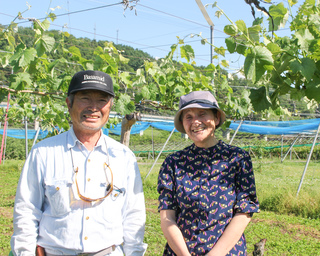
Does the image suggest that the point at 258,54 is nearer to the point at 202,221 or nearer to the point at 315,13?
the point at 315,13

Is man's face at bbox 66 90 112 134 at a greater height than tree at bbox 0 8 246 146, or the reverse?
tree at bbox 0 8 246 146

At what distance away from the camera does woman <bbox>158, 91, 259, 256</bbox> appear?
181 centimetres

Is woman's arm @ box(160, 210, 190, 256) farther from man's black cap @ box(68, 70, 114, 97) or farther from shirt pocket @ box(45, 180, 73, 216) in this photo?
man's black cap @ box(68, 70, 114, 97)

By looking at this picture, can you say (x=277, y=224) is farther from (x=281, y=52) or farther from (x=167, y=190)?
(x=281, y=52)

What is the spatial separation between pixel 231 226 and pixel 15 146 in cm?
2168

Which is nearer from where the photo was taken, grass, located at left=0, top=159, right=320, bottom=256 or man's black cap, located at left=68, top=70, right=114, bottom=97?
man's black cap, located at left=68, top=70, right=114, bottom=97

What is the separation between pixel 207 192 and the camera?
185 cm

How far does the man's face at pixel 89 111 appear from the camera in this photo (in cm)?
190

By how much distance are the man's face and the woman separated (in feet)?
1.51

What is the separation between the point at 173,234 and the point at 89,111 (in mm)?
818

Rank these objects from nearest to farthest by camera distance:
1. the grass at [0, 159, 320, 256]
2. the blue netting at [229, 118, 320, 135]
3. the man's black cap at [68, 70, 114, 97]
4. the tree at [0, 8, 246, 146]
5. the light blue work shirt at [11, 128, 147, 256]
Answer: the light blue work shirt at [11, 128, 147, 256], the man's black cap at [68, 70, 114, 97], the tree at [0, 8, 246, 146], the grass at [0, 159, 320, 256], the blue netting at [229, 118, 320, 135]

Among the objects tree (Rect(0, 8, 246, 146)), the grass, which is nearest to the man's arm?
tree (Rect(0, 8, 246, 146))

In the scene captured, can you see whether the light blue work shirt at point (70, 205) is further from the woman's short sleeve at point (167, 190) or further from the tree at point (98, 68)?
the tree at point (98, 68)

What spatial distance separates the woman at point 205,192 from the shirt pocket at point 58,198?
20.7 inches
